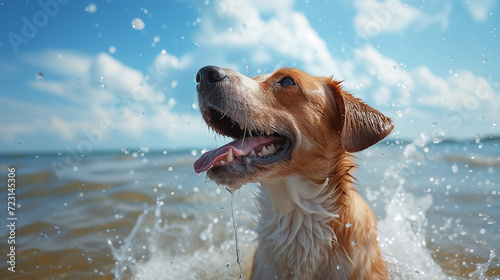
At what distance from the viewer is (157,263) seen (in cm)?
474

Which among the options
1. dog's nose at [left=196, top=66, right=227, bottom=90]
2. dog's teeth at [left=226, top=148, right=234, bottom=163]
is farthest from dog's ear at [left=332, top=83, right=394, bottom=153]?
dog's nose at [left=196, top=66, right=227, bottom=90]

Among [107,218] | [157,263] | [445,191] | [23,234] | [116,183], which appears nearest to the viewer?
[157,263]

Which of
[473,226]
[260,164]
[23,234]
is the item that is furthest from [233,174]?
[473,226]

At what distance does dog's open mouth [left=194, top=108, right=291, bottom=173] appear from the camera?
2598 millimetres

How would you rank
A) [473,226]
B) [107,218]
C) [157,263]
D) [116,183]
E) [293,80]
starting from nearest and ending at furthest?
[293,80] < [157,263] < [473,226] < [107,218] < [116,183]

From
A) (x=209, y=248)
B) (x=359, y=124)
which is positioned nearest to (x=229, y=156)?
(x=359, y=124)

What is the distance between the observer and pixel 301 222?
9.37ft

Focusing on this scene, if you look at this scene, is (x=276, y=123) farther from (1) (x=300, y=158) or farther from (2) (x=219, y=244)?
(2) (x=219, y=244)

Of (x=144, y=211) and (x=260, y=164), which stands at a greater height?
(x=144, y=211)

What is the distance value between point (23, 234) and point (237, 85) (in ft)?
13.8

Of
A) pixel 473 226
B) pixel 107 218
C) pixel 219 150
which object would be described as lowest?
pixel 473 226

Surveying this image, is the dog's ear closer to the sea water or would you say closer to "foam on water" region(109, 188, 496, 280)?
the sea water

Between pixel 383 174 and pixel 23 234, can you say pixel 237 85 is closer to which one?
pixel 23 234

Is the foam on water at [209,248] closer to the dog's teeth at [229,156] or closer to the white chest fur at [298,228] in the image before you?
the white chest fur at [298,228]
